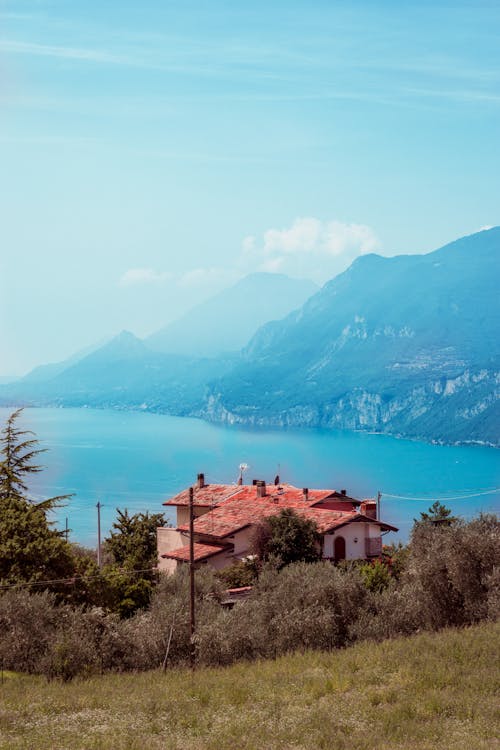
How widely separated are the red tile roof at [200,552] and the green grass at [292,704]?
20.3 meters

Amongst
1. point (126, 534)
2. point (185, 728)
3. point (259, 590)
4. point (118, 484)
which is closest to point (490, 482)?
point (118, 484)

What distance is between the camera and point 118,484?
166 meters

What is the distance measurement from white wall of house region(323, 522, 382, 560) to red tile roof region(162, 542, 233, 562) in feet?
17.2

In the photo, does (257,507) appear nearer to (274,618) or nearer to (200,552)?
(200,552)

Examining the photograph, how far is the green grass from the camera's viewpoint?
55.9 feet

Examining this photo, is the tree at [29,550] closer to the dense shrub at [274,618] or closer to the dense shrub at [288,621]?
the dense shrub at [274,618]

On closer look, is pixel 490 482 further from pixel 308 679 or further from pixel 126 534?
pixel 308 679

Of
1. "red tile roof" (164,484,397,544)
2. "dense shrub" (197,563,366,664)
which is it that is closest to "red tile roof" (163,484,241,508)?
"red tile roof" (164,484,397,544)

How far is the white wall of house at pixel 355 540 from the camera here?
46469mm

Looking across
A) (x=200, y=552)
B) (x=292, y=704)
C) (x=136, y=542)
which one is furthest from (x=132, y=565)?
(x=292, y=704)

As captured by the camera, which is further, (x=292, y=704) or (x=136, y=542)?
(x=136, y=542)

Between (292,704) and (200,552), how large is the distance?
2677 cm

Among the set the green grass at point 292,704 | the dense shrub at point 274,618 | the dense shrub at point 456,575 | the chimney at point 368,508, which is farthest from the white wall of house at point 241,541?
the green grass at point 292,704

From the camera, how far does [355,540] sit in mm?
46906
